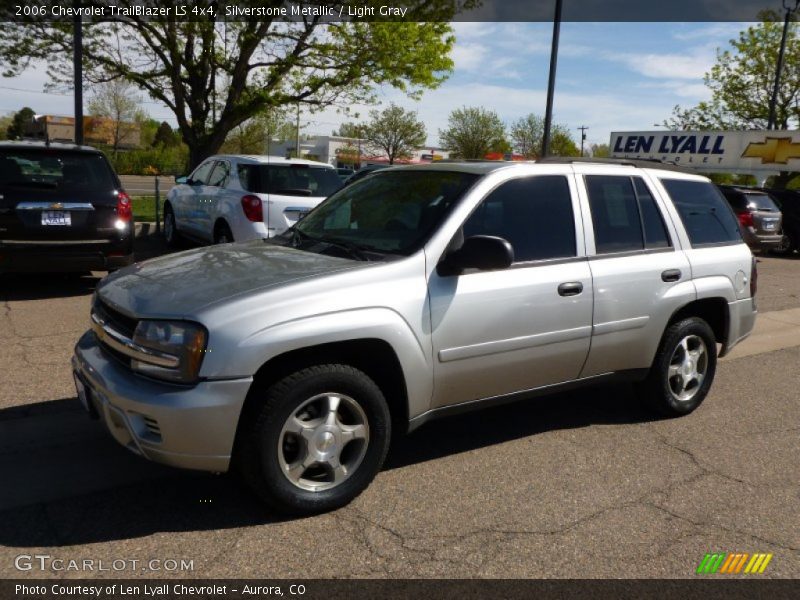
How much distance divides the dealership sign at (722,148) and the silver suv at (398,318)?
22.0m

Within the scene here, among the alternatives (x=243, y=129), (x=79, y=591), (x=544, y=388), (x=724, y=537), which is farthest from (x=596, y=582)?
(x=243, y=129)

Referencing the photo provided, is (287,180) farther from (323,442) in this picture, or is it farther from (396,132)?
(396,132)

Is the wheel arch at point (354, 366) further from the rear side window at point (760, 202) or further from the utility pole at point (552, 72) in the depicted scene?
the rear side window at point (760, 202)

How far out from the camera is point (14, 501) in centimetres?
342

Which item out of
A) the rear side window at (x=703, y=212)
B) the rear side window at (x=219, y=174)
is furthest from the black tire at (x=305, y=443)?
the rear side window at (x=219, y=174)

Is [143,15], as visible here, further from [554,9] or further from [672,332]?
[672,332]

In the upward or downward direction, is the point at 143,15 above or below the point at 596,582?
above

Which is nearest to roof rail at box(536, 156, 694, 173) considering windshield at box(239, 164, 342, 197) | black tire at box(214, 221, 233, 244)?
windshield at box(239, 164, 342, 197)

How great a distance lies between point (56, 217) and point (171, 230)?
14.1ft

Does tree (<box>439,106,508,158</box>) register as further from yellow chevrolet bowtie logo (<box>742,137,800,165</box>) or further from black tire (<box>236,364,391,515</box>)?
black tire (<box>236,364,391,515</box>)

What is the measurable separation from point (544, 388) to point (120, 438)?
2348 millimetres

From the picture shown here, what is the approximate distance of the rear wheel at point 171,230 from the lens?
1174 cm

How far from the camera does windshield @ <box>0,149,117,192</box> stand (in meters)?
7.45

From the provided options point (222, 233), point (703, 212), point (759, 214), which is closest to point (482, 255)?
point (703, 212)
